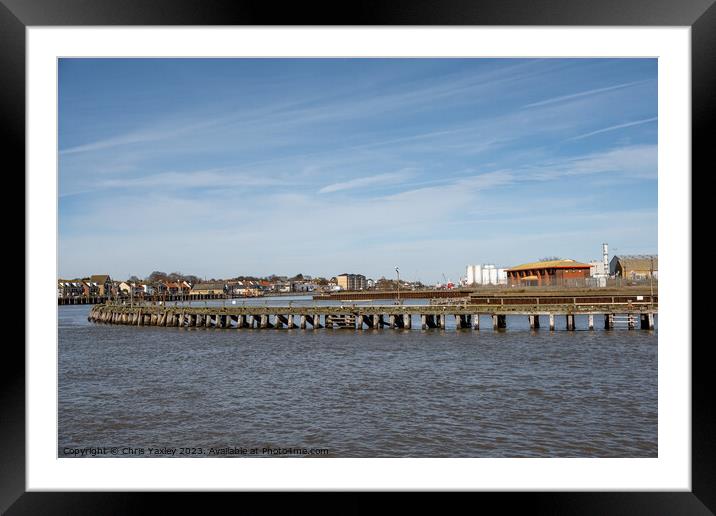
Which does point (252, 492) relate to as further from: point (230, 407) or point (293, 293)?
point (293, 293)

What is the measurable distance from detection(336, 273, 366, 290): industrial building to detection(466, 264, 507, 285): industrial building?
59.6 feet

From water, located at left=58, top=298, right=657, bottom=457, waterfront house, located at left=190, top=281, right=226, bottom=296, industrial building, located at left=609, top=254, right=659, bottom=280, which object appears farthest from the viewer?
waterfront house, located at left=190, top=281, right=226, bottom=296

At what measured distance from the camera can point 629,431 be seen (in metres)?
7.12

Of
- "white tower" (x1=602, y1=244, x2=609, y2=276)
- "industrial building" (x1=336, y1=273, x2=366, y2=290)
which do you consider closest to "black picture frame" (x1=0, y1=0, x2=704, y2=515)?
"white tower" (x1=602, y1=244, x2=609, y2=276)

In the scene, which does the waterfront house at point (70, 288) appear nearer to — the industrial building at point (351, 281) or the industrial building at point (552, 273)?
the industrial building at point (351, 281)

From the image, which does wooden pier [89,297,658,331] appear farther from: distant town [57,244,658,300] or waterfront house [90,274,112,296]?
waterfront house [90,274,112,296]

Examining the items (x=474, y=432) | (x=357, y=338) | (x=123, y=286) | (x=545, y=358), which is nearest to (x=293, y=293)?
(x=123, y=286)

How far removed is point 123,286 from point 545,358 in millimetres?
63398

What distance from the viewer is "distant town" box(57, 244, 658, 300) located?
40.7 meters

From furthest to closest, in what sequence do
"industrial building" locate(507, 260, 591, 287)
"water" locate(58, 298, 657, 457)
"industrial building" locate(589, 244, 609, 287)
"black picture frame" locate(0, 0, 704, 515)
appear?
"industrial building" locate(589, 244, 609, 287)
"industrial building" locate(507, 260, 591, 287)
"water" locate(58, 298, 657, 457)
"black picture frame" locate(0, 0, 704, 515)

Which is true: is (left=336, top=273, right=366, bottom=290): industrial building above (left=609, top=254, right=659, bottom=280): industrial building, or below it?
below

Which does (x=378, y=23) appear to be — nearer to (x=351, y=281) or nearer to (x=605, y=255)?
(x=605, y=255)

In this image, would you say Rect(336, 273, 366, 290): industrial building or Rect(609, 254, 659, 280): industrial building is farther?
Rect(336, 273, 366, 290): industrial building

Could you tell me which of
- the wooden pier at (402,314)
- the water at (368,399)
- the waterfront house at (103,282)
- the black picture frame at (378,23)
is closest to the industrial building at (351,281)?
the waterfront house at (103,282)
